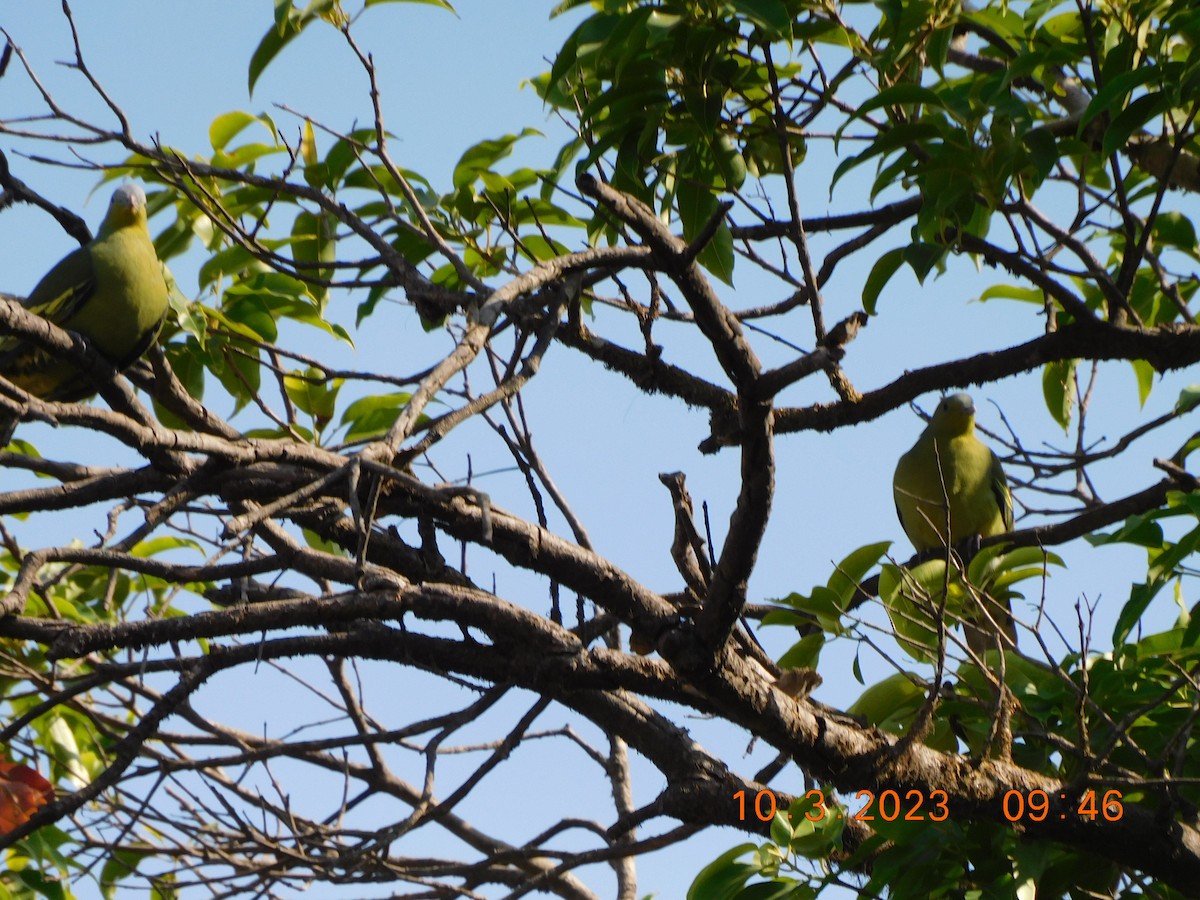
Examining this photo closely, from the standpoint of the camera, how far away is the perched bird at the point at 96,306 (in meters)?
4.00

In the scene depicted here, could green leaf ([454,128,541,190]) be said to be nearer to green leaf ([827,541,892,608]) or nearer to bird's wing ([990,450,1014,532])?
green leaf ([827,541,892,608])

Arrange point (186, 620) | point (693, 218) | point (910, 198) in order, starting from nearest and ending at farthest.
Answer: point (186, 620) → point (693, 218) → point (910, 198)

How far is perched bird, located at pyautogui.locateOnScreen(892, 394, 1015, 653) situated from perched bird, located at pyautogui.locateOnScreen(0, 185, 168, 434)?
309cm

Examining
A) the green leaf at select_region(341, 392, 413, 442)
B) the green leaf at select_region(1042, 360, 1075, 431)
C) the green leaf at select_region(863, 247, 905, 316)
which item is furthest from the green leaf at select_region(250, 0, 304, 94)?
the green leaf at select_region(1042, 360, 1075, 431)

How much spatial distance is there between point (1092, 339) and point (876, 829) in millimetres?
1452

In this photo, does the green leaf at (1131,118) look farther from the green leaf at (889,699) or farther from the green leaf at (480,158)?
the green leaf at (480,158)

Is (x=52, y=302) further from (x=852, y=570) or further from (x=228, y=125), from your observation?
(x=852, y=570)

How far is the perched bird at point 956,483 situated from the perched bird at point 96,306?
309cm

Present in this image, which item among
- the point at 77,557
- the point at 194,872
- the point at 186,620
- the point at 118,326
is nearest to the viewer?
the point at 77,557

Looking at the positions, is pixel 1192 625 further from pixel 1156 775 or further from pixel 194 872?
pixel 194 872

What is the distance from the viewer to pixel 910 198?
3422 millimetres

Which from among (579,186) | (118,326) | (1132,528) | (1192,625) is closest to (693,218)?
(579,186)

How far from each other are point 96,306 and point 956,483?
346 cm

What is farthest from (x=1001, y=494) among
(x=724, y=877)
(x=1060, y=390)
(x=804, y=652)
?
(x=724, y=877)
